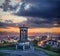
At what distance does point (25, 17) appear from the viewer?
2.39 m

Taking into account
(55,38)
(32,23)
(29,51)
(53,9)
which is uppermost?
(53,9)

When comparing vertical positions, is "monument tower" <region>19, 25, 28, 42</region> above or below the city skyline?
below

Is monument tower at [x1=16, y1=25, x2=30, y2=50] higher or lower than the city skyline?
lower

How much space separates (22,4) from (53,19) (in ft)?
1.32

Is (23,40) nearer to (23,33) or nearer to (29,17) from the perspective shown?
(23,33)

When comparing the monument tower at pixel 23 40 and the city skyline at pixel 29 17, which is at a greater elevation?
the city skyline at pixel 29 17

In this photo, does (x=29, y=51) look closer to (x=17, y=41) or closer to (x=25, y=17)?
(x=17, y=41)

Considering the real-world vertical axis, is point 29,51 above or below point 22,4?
below

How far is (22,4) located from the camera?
2.38m

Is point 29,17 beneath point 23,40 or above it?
above

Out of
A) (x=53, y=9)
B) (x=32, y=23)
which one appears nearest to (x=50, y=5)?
(x=53, y=9)

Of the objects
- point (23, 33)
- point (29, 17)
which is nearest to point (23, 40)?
point (23, 33)

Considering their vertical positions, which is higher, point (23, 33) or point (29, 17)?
point (29, 17)

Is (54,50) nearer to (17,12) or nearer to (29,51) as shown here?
(29,51)
